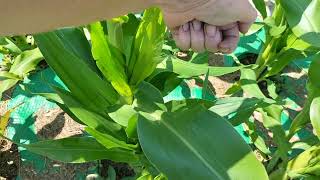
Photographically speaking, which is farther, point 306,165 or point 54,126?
point 54,126

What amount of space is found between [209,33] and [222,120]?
0.21 metres

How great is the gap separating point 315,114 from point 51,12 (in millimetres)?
744

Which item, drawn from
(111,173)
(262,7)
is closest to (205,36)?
(111,173)

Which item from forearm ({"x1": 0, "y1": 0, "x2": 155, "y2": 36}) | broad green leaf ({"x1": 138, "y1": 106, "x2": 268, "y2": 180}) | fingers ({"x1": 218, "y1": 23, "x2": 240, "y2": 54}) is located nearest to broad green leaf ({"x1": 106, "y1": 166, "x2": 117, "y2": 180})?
broad green leaf ({"x1": 138, "y1": 106, "x2": 268, "y2": 180})

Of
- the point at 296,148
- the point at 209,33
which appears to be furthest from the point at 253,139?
the point at 209,33

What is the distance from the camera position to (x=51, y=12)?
1.91 feet

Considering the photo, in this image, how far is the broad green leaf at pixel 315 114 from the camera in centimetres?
113

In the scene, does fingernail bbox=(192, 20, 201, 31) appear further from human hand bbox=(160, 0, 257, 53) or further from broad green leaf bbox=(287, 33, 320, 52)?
broad green leaf bbox=(287, 33, 320, 52)

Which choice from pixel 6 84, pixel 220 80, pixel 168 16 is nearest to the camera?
pixel 168 16

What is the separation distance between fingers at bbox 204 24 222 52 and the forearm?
0.57ft

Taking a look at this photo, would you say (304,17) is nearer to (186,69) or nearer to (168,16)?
(186,69)

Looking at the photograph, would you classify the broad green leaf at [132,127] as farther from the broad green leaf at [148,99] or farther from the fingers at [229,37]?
the fingers at [229,37]

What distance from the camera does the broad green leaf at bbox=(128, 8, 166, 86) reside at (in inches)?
38.9

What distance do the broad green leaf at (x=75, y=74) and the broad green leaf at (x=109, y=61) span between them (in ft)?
0.09
